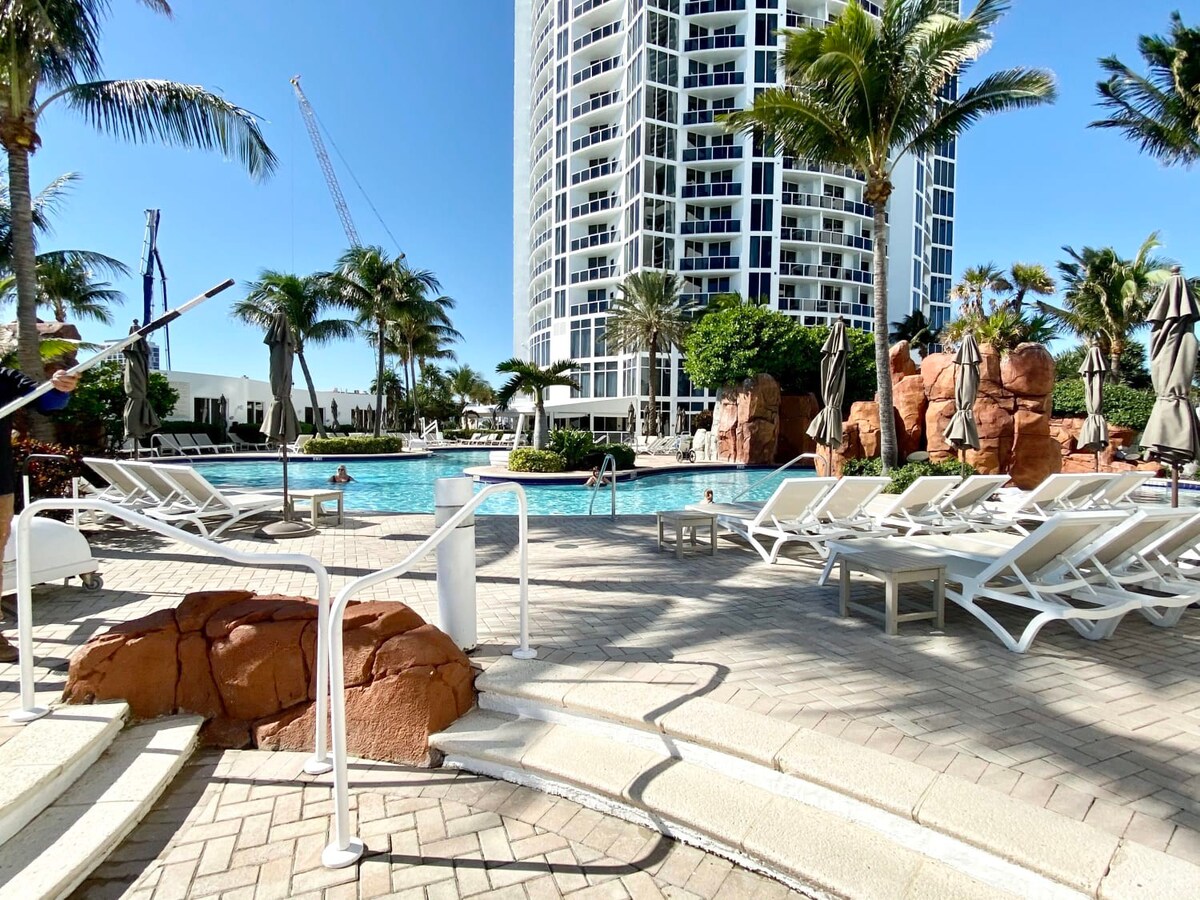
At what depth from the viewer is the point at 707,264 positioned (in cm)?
4069

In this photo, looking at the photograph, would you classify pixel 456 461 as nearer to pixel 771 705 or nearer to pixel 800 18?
pixel 771 705

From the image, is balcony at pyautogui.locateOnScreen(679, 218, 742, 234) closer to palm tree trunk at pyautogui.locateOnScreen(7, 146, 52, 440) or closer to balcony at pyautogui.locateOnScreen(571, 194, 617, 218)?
balcony at pyautogui.locateOnScreen(571, 194, 617, 218)

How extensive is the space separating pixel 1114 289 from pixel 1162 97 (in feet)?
37.1

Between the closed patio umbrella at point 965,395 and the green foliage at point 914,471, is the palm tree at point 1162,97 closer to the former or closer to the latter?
the closed patio umbrella at point 965,395

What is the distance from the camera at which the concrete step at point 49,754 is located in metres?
2.26

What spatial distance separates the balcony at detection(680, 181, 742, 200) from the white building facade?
91mm

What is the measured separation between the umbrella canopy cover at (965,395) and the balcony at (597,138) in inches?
1422

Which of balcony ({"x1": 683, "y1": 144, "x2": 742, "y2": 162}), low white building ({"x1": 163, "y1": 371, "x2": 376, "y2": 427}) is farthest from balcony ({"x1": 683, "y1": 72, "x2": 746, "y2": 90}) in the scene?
low white building ({"x1": 163, "y1": 371, "x2": 376, "y2": 427})

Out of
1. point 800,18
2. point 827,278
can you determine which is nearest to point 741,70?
point 800,18

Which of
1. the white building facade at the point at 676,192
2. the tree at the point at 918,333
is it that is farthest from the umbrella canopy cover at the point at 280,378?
the tree at the point at 918,333

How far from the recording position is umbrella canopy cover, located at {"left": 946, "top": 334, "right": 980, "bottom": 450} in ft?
34.1

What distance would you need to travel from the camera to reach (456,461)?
2597cm

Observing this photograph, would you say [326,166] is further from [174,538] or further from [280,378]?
[174,538]

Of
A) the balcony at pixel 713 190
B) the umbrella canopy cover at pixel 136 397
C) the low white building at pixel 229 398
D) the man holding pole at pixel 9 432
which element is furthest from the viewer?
the balcony at pixel 713 190
